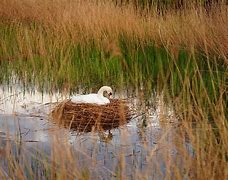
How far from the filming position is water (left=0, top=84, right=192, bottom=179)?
2949 mm

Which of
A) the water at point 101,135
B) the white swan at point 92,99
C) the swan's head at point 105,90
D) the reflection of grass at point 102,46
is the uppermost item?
the reflection of grass at point 102,46

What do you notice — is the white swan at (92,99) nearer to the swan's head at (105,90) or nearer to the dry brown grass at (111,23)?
the swan's head at (105,90)

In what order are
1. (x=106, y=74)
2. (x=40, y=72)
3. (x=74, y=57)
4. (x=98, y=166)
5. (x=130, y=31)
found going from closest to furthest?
(x=98, y=166) → (x=40, y=72) → (x=106, y=74) → (x=74, y=57) → (x=130, y=31)

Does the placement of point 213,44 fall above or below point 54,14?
below

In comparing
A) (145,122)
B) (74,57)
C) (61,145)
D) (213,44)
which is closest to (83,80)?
(74,57)

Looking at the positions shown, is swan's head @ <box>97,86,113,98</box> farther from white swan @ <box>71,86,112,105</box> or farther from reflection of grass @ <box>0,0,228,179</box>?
reflection of grass @ <box>0,0,228,179</box>

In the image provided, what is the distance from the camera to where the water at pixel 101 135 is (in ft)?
9.68

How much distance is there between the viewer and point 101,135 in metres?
4.10

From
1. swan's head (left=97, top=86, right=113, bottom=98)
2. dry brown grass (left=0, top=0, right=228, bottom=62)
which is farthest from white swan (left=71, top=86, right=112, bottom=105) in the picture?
dry brown grass (left=0, top=0, right=228, bottom=62)

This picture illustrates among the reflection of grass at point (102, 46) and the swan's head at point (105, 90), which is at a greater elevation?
the reflection of grass at point (102, 46)

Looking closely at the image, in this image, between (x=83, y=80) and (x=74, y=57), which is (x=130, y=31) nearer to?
(x=74, y=57)

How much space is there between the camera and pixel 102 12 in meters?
8.62

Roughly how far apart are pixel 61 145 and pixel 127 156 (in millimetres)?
904

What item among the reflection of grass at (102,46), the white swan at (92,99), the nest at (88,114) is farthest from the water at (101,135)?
the reflection of grass at (102,46)
